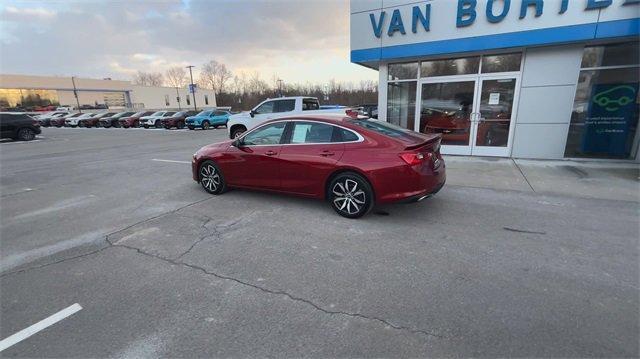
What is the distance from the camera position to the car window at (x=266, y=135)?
565cm

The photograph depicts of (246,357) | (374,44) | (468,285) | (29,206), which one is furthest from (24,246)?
(374,44)

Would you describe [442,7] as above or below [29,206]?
above

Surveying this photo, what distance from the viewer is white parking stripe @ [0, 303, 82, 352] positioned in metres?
2.61

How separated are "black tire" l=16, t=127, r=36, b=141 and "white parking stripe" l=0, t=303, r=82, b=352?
23.5 m

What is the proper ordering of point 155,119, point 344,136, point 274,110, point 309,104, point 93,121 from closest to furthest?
point 344,136 < point 274,110 < point 309,104 < point 155,119 < point 93,121

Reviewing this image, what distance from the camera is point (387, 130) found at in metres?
5.08

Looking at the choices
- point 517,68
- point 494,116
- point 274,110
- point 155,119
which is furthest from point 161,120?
point 517,68

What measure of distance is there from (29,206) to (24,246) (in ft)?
7.93

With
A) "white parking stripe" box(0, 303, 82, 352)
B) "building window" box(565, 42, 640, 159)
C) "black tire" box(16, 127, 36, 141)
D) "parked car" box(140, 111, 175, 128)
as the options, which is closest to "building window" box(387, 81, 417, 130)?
"building window" box(565, 42, 640, 159)

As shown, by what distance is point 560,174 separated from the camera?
7516 millimetres

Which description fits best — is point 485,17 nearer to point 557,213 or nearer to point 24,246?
point 557,213

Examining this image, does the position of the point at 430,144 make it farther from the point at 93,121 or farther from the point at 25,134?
the point at 93,121

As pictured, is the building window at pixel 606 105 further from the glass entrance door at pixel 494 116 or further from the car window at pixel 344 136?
the car window at pixel 344 136

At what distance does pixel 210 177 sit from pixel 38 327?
3.88 m
